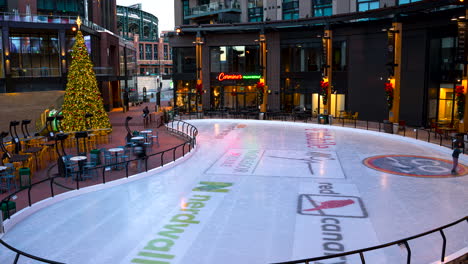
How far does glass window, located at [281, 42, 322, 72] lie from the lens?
1565 inches

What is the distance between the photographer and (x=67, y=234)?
11.4m

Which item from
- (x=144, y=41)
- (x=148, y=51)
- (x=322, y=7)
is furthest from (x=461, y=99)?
(x=148, y=51)

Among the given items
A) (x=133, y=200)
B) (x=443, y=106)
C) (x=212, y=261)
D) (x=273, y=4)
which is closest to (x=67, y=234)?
(x=133, y=200)

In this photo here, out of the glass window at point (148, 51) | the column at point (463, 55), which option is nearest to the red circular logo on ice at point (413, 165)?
the column at point (463, 55)

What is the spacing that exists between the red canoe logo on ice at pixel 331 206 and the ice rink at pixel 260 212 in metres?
0.03

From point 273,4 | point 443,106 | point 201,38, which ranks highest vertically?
point 273,4

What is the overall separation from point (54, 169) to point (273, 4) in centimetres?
3015

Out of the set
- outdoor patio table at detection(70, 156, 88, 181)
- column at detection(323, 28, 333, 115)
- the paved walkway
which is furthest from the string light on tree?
column at detection(323, 28, 333, 115)

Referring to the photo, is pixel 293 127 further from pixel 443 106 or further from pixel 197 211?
pixel 197 211

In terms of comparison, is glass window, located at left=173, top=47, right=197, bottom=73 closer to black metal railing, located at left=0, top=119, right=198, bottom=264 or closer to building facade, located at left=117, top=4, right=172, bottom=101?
black metal railing, located at left=0, top=119, right=198, bottom=264

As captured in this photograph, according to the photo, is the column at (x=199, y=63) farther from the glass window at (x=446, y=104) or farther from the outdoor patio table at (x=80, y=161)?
the outdoor patio table at (x=80, y=161)

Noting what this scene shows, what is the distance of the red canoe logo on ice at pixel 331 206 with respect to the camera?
42.3 ft

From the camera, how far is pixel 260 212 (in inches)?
515

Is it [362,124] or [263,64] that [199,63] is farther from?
[362,124]
